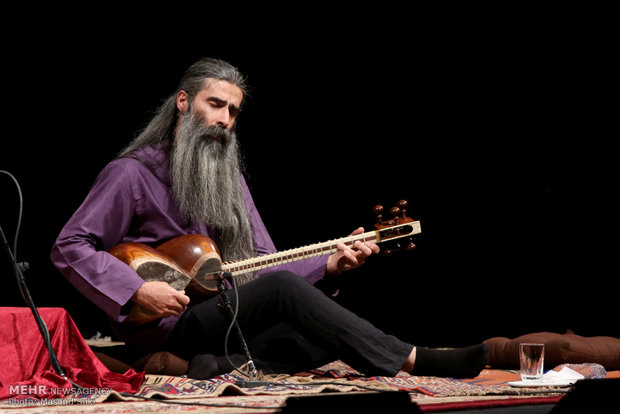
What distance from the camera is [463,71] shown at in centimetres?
489

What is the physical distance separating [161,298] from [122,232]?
504mm

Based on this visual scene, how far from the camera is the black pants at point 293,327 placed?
8.72ft

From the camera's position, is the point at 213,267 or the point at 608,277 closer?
the point at 213,267

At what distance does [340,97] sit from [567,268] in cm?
196

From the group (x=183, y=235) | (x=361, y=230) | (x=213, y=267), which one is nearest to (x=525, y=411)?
(x=361, y=230)

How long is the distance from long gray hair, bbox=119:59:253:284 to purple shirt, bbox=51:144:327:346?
0.21 feet

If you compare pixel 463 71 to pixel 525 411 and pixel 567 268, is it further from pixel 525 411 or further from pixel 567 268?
pixel 525 411

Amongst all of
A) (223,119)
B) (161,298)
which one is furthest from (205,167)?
(161,298)

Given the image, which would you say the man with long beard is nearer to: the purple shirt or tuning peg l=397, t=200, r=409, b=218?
the purple shirt

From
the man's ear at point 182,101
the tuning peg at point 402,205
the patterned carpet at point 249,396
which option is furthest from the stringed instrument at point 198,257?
the man's ear at point 182,101

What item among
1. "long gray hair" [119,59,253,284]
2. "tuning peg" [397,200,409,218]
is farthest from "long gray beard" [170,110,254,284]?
"tuning peg" [397,200,409,218]

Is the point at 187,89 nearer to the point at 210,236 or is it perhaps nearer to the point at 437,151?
the point at 210,236

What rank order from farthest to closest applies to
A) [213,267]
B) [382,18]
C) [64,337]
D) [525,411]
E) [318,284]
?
1. [382,18]
2. [318,284]
3. [213,267]
4. [64,337]
5. [525,411]

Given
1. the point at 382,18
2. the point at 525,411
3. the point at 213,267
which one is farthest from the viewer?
the point at 382,18
